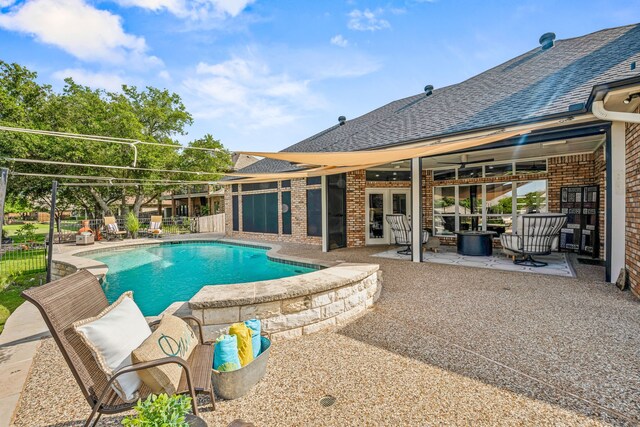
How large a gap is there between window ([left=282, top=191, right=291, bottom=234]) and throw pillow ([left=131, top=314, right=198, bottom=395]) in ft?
35.5

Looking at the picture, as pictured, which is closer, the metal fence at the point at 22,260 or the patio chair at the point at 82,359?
the patio chair at the point at 82,359

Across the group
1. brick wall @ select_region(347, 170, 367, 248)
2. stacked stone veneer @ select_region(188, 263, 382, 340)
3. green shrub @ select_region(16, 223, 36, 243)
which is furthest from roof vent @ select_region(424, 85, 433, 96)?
green shrub @ select_region(16, 223, 36, 243)

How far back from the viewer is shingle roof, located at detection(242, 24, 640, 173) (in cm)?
617

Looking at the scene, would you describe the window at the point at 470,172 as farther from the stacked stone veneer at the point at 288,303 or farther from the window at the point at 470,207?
the stacked stone veneer at the point at 288,303

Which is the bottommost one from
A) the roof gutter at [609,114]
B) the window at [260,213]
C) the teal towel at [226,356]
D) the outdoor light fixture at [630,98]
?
the teal towel at [226,356]

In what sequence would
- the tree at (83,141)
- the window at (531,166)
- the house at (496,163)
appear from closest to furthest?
the house at (496,163), the window at (531,166), the tree at (83,141)

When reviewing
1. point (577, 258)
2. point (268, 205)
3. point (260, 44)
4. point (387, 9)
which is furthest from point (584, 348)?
point (268, 205)

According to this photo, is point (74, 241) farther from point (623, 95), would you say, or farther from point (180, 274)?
point (623, 95)

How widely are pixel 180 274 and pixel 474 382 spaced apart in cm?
845

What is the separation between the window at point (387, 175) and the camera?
11578 millimetres

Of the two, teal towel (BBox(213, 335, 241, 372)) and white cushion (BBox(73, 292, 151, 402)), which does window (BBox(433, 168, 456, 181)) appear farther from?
white cushion (BBox(73, 292, 151, 402))

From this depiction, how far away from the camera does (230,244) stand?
14.2 meters

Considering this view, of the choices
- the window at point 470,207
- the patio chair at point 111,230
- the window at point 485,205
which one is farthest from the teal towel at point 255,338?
the patio chair at point 111,230

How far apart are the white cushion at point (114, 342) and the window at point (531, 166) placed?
11.3m
